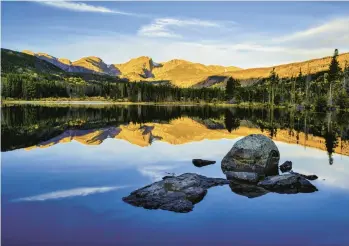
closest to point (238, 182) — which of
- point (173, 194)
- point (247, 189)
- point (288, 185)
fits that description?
point (247, 189)

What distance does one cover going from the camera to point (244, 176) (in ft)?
87.4

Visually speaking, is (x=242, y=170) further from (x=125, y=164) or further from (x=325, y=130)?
(x=325, y=130)

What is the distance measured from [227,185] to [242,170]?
11.7 feet

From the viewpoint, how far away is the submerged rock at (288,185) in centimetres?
2337

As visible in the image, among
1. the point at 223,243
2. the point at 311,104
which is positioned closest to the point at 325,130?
the point at 223,243

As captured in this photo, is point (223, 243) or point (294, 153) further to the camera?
point (294, 153)

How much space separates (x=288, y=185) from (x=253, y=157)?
468 cm

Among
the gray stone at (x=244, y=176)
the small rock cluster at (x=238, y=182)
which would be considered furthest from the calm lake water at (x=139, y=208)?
the gray stone at (x=244, y=176)

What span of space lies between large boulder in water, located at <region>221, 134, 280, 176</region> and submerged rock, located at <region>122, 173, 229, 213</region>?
4767 millimetres

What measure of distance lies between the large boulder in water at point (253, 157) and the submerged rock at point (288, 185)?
2950 millimetres

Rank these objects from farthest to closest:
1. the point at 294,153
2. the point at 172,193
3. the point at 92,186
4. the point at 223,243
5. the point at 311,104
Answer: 1. the point at 311,104
2. the point at 294,153
3. the point at 92,186
4. the point at 172,193
5. the point at 223,243

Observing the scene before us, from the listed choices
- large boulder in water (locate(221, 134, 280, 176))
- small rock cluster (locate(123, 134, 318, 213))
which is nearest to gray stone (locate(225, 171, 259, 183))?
small rock cluster (locate(123, 134, 318, 213))

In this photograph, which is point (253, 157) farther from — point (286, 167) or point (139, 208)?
point (139, 208)

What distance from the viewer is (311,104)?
13625 centimetres
